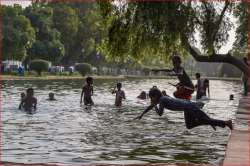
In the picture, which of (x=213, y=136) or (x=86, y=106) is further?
(x=86, y=106)

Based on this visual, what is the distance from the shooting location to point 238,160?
33.1 ft

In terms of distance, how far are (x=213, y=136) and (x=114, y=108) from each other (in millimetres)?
11188

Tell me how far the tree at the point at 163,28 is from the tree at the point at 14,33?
54609 millimetres

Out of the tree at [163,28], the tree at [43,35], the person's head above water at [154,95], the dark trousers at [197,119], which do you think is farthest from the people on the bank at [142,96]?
the tree at [43,35]

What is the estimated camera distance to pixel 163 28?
18625 millimetres

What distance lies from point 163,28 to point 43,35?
73.2 m

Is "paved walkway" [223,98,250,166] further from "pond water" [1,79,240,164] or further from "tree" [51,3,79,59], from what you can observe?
"tree" [51,3,79,59]

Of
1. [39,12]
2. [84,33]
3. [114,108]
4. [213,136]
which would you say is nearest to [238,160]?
[213,136]

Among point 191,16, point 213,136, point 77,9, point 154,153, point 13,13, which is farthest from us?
point 77,9

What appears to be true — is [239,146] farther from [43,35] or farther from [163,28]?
[43,35]

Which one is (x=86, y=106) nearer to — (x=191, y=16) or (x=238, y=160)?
(x=191, y=16)

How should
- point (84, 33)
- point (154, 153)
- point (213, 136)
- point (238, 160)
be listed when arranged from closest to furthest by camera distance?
point (238, 160)
point (154, 153)
point (213, 136)
point (84, 33)

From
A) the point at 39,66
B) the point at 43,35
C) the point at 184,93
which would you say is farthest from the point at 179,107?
the point at 43,35

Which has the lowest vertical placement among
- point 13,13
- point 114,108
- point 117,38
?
point 114,108
